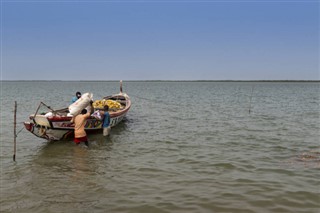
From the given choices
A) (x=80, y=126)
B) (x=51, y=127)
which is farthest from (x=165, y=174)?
(x=51, y=127)

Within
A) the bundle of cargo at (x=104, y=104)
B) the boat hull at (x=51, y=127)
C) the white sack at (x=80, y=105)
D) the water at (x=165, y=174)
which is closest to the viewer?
the water at (x=165, y=174)

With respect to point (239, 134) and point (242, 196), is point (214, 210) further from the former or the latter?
point (239, 134)

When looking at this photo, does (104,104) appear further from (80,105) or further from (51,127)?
(51,127)

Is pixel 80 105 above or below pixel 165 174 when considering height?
above

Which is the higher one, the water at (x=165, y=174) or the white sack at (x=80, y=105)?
the white sack at (x=80, y=105)

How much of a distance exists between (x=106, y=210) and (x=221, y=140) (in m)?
8.77

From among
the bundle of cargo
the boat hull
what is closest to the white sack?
the boat hull

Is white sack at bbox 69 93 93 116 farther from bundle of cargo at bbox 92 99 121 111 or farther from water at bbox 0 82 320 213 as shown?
bundle of cargo at bbox 92 99 121 111

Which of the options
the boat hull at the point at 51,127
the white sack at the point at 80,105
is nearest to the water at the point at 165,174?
the boat hull at the point at 51,127

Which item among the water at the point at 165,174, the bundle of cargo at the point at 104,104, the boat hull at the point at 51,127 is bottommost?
the water at the point at 165,174

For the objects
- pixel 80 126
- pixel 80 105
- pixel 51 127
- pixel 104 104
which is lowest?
pixel 51 127

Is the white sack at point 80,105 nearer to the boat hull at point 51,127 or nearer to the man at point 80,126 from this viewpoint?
the boat hull at point 51,127

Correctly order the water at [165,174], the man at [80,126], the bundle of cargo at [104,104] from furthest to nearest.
Result: the bundle of cargo at [104,104], the man at [80,126], the water at [165,174]

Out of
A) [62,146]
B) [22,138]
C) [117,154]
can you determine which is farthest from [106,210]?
[22,138]
